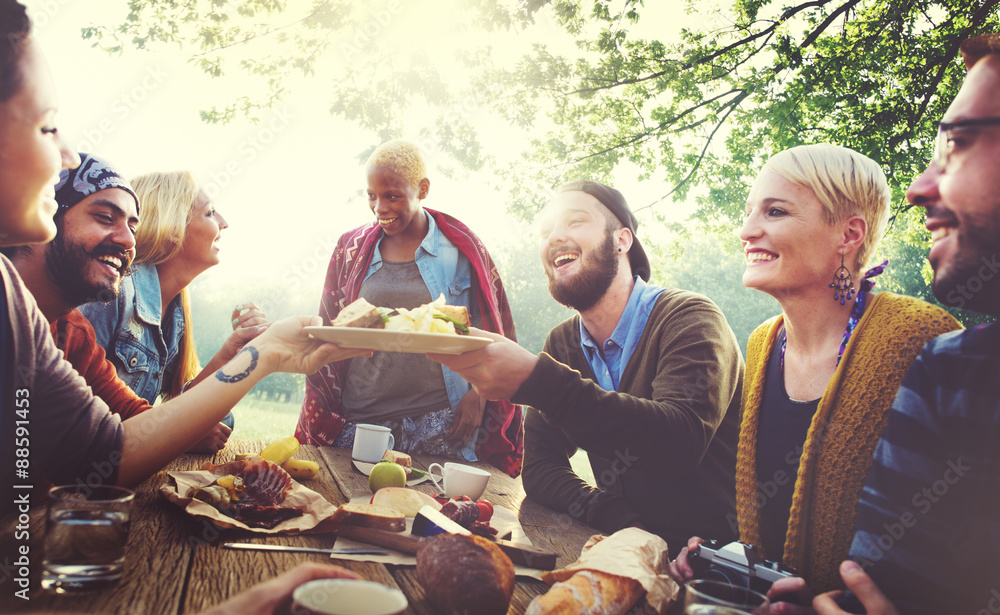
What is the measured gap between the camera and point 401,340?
2.09m

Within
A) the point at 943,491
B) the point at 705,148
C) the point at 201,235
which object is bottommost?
the point at 943,491

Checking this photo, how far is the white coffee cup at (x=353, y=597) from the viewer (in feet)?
3.28

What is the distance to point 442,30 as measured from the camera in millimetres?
8492

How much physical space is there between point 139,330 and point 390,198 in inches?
71.1

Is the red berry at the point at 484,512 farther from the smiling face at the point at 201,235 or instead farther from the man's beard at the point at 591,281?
the smiling face at the point at 201,235

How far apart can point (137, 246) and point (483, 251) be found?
230cm

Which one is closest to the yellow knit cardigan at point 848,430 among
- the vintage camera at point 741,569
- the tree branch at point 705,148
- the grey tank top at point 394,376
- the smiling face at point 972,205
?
Result: the smiling face at point 972,205

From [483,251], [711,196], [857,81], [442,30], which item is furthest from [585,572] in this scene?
[711,196]

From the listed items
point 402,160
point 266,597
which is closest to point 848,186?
point 266,597

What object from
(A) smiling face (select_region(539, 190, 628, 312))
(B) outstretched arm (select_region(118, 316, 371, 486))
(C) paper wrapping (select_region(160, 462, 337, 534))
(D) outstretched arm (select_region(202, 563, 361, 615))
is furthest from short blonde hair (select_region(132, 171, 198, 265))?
(D) outstretched arm (select_region(202, 563, 361, 615))

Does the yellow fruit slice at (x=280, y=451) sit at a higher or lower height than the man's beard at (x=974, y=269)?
lower

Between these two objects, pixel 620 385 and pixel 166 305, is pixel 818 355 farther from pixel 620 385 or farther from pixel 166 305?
pixel 166 305

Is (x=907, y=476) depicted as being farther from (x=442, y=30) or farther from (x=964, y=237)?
(x=442, y=30)

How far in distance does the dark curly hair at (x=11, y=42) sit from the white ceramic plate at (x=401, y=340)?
1.12 m
